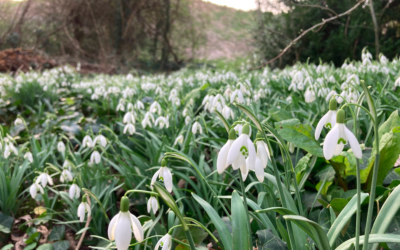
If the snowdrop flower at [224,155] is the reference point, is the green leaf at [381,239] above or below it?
below

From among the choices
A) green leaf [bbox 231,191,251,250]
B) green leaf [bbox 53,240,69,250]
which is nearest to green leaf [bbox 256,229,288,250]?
green leaf [bbox 231,191,251,250]

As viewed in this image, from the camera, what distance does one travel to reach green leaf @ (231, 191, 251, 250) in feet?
3.26

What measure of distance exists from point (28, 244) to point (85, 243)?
330mm

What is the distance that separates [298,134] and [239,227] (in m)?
0.59

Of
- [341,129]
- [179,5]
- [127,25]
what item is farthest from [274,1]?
[341,129]

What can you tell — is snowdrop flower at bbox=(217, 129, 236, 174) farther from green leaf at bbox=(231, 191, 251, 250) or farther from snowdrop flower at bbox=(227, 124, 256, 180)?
green leaf at bbox=(231, 191, 251, 250)

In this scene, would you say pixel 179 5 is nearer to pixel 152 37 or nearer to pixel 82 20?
pixel 152 37

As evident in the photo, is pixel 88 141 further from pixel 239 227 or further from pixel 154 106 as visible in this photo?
pixel 239 227

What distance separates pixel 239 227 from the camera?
40.7 inches

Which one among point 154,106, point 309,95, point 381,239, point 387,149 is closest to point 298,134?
point 387,149

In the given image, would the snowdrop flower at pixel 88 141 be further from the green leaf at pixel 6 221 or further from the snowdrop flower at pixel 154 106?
the green leaf at pixel 6 221

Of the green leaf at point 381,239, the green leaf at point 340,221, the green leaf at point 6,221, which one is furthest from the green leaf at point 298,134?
the green leaf at point 6,221

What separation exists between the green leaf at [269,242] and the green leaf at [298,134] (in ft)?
1.50

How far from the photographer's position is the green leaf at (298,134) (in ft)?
4.48
